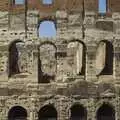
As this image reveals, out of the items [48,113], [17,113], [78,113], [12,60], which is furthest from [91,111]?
[12,60]

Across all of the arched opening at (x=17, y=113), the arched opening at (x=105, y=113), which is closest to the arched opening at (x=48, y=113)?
the arched opening at (x=17, y=113)

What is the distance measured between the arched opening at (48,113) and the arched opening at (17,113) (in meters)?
0.78

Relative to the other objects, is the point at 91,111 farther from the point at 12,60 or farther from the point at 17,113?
the point at 12,60

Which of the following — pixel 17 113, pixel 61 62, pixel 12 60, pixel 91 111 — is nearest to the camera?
pixel 91 111

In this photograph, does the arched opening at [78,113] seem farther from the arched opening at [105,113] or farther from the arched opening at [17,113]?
the arched opening at [17,113]

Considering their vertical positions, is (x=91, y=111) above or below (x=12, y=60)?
below

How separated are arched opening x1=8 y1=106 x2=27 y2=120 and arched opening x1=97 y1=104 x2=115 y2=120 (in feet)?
11.2

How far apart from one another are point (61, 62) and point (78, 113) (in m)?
2.48

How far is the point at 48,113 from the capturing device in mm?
24500

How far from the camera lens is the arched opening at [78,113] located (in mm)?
24125

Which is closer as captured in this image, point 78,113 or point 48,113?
point 78,113

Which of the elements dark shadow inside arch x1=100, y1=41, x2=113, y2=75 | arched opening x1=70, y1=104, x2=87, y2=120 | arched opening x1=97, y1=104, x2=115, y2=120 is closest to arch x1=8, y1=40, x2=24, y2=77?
arched opening x1=70, y1=104, x2=87, y2=120

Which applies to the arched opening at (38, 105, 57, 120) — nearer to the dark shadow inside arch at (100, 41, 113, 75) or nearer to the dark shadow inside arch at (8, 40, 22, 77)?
the dark shadow inside arch at (8, 40, 22, 77)

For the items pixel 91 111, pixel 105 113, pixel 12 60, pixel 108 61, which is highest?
pixel 12 60
